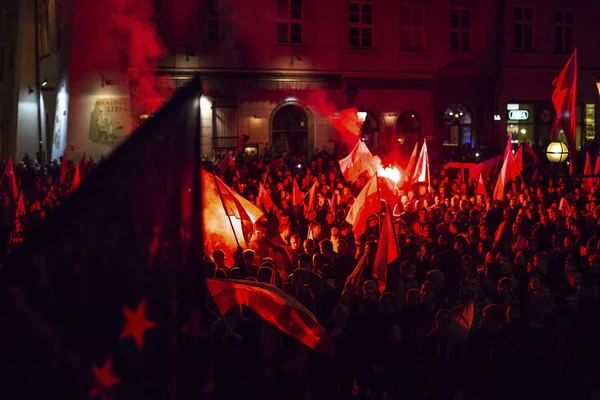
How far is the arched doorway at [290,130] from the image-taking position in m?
31.9

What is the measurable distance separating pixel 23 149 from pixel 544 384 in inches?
1361

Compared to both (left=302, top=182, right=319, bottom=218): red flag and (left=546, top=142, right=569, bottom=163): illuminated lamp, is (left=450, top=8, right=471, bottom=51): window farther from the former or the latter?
(left=302, top=182, right=319, bottom=218): red flag

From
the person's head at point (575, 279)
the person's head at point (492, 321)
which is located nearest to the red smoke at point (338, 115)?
the person's head at point (575, 279)

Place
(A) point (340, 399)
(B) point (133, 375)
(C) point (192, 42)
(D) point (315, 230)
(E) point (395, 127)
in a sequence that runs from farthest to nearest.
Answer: (E) point (395, 127)
(C) point (192, 42)
(D) point (315, 230)
(A) point (340, 399)
(B) point (133, 375)

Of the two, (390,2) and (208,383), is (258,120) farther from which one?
(208,383)

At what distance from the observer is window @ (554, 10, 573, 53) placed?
123 feet

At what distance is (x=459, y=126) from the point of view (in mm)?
35188

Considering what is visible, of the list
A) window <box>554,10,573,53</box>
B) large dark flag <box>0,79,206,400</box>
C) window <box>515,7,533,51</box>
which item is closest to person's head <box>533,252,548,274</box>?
large dark flag <box>0,79,206,400</box>

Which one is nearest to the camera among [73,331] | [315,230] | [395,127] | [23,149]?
[73,331]

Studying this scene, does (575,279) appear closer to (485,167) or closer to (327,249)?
(327,249)

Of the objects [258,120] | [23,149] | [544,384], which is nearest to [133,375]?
[544,384]

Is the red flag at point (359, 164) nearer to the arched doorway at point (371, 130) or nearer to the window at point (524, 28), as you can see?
the arched doorway at point (371, 130)

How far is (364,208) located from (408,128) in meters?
22.3

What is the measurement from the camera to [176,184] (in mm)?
3662
